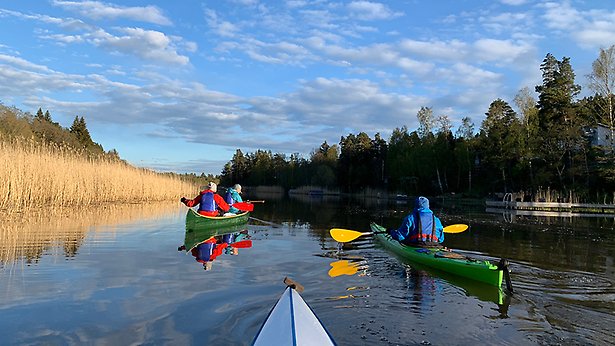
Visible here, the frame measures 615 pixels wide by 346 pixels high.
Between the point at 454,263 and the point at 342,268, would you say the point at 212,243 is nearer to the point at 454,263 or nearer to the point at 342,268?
the point at 342,268

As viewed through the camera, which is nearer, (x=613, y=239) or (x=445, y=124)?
(x=613, y=239)

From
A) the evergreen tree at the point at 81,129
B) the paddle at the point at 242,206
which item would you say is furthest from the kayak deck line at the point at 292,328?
the evergreen tree at the point at 81,129

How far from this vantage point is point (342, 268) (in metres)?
9.02

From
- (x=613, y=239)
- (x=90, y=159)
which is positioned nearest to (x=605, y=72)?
(x=613, y=239)

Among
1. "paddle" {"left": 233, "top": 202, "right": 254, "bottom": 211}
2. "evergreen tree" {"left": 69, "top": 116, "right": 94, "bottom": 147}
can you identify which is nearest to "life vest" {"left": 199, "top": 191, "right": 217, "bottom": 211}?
"paddle" {"left": 233, "top": 202, "right": 254, "bottom": 211}

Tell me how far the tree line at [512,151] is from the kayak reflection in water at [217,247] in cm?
2853

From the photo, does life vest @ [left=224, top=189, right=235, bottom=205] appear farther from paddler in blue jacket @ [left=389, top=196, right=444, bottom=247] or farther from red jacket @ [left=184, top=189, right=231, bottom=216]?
paddler in blue jacket @ [left=389, top=196, right=444, bottom=247]

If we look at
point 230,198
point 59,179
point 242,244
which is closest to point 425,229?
point 242,244

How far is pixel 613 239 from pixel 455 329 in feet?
40.1

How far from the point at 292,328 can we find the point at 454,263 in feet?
20.1

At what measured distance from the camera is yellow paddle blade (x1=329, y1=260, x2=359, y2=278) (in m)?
8.51

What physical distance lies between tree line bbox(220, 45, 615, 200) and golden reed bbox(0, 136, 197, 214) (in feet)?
98.0

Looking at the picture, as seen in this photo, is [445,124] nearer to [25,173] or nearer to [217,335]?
[25,173]

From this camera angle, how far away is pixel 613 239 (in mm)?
14844
